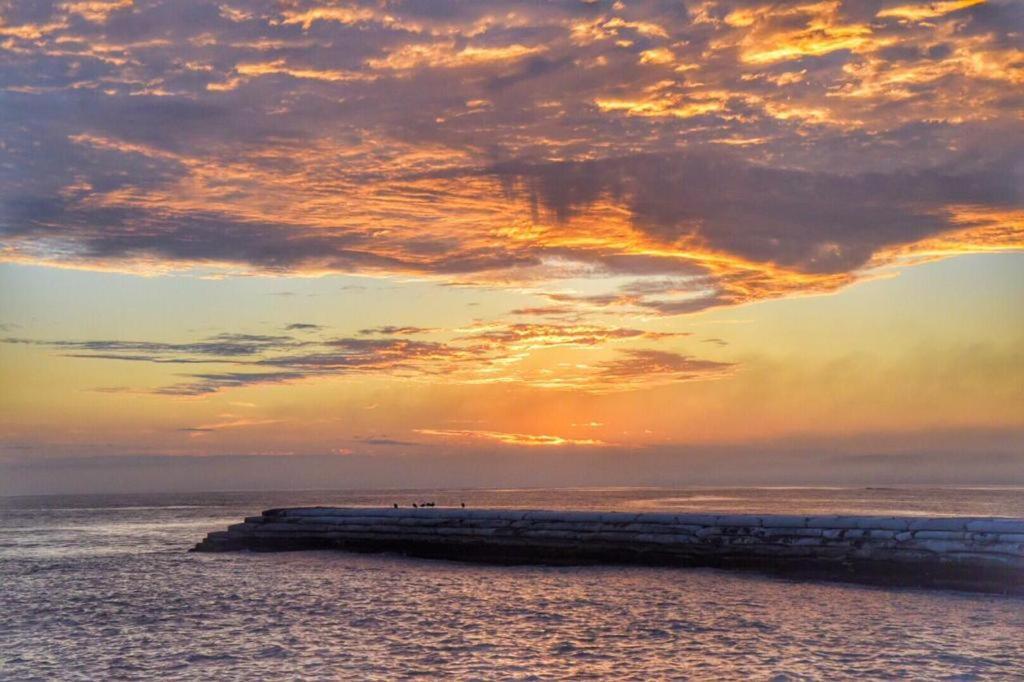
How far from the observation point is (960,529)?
3200 centimetres

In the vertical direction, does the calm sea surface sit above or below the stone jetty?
below

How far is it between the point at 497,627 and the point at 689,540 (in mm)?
15187

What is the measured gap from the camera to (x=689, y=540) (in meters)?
39.5

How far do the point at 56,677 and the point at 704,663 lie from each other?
13934 mm

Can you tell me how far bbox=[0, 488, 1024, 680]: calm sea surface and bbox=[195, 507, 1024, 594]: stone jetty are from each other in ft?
5.27

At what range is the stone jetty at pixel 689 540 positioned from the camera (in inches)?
1225

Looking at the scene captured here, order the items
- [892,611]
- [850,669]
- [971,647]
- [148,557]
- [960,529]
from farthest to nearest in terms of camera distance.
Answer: [148,557], [960,529], [892,611], [971,647], [850,669]

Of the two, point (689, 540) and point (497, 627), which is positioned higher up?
point (689, 540)

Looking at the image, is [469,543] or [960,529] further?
[469,543]

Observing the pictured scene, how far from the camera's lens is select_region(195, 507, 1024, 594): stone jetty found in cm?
3112

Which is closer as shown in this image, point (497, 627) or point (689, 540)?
point (497, 627)

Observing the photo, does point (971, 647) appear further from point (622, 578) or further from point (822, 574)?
point (622, 578)

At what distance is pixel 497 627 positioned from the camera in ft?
86.3

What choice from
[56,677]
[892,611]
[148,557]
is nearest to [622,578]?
[892,611]
